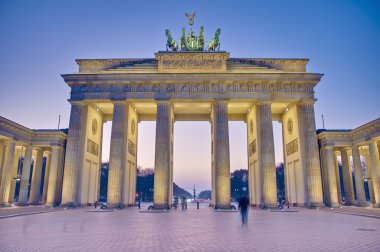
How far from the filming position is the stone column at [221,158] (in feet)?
111

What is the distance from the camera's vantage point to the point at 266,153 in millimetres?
35438

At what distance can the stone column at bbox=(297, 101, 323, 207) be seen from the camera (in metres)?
34.7

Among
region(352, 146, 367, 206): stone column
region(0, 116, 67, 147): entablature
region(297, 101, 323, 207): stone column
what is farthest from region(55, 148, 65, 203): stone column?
region(352, 146, 367, 206): stone column

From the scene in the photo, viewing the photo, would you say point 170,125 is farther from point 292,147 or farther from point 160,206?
point 292,147

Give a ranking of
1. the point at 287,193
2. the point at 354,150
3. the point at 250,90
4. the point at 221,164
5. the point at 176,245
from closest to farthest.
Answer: the point at 176,245, the point at 221,164, the point at 250,90, the point at 354,150, the point at 287,193

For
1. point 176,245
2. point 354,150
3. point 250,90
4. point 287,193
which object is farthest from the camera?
point 287,193

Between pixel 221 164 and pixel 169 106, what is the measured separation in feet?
34.0

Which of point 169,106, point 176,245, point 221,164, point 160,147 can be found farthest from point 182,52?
point 176,245

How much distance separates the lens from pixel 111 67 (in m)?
39.5

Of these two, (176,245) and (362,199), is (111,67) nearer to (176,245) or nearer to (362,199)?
(176,245)

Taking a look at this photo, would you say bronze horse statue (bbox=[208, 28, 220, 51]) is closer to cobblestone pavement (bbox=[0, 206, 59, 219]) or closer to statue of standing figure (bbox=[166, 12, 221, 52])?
statue of standing figure (bbox=[166, 12, 221, 52])

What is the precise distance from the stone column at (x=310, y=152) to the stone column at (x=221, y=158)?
405 inches

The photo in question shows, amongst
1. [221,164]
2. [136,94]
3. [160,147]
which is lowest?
[221,164]

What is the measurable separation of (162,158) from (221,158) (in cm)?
741
